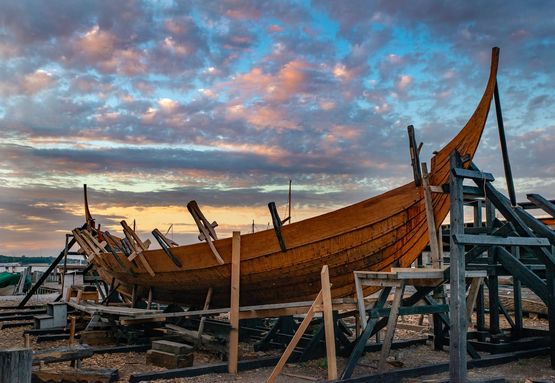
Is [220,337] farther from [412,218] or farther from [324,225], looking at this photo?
[412,218]

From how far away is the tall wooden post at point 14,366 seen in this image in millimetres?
4121

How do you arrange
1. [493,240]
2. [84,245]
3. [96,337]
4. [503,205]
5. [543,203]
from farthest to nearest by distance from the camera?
[84,245]
[96,337]
[543,203]
[503,205]
[493,240]

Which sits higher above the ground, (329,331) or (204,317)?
(329,331)

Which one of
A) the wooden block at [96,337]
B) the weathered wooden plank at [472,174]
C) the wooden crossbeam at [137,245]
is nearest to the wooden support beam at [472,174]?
the weathered wooden plank at [472,174]

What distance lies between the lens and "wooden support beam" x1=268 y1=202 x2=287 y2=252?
26.8 feet

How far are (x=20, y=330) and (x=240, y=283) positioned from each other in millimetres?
7078

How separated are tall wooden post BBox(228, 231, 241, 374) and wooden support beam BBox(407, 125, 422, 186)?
296 centimetres

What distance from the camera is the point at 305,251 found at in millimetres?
8555

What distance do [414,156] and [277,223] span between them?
233 centimetres

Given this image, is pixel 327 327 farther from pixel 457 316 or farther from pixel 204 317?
pixel 204 317

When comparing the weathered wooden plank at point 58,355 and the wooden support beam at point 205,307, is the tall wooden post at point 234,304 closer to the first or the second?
the wooden support beam at point 205,307

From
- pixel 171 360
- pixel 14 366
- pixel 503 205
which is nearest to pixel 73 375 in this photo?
pixel 171 360

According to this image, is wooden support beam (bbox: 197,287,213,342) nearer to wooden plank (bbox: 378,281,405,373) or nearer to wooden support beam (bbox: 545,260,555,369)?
wooden plank (bbox: 378,281,405,373)

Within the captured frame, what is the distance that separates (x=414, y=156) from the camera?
7.84 meters
